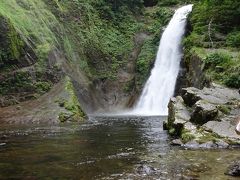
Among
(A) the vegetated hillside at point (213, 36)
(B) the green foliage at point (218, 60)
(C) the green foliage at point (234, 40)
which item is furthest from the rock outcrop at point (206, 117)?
(C) the green foliage at point (234, 40)

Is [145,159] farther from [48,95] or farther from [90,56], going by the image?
[90,56]

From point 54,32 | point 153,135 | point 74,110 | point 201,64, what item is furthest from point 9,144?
point 54,32

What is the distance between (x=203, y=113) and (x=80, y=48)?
2196 cm

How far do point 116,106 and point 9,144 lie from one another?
2086cm

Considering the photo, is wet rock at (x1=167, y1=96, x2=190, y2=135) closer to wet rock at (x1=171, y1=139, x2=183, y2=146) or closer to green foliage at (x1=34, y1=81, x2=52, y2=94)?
wet rock at (x1=171, y1=139, x2=183, y2=146)

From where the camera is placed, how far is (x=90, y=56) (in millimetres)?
38156

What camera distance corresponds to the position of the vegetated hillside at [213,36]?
26.3m

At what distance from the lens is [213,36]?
3219 cm

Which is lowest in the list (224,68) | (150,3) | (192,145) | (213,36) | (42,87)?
(192,145)

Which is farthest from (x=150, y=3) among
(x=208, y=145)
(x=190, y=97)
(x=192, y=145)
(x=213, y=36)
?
(x=208, y=145)

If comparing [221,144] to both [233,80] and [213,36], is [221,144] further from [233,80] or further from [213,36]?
[213,36]

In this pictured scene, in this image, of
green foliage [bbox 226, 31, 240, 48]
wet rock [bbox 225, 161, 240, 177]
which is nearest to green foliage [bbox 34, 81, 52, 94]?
green foliage [bbox 226, 31, 240, 48]

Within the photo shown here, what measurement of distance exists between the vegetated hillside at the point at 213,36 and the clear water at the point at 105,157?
29.5 feet

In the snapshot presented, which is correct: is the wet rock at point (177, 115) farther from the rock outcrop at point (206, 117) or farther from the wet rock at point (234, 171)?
the wet rock at point (234, 171)
